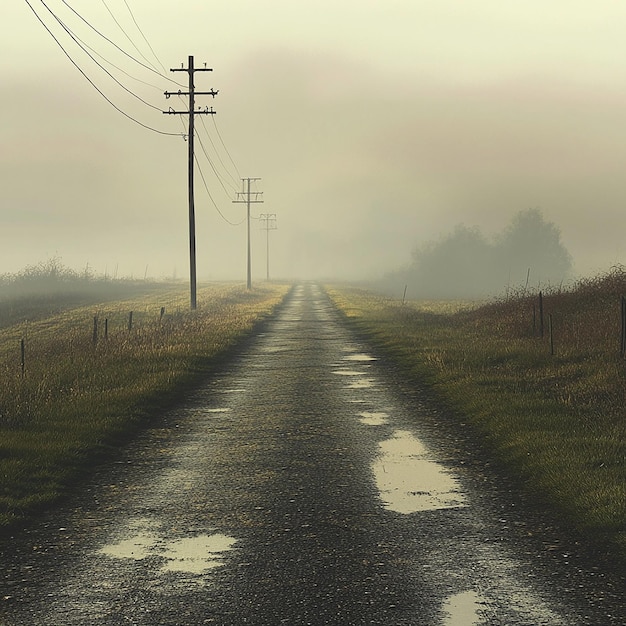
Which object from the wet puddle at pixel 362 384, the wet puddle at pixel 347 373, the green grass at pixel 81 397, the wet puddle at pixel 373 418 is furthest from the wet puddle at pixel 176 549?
the wet puddle at pixel 347 373

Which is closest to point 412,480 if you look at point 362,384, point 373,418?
point 373,418

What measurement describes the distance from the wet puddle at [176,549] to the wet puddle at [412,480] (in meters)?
1.92

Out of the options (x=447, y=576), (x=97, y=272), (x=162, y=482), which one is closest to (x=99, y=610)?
(x=447, y=576)

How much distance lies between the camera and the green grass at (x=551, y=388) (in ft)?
25.9

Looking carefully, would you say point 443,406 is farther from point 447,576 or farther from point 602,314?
point 602,314

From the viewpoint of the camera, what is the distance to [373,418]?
1234cm

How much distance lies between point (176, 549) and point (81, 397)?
7944 mm

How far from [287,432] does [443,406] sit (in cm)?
352

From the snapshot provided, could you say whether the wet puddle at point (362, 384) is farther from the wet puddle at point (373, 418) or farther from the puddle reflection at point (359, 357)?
the puddle reflection at point (359, 357)

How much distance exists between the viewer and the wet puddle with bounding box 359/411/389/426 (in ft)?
39.1

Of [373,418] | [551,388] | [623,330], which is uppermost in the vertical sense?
[623,330]

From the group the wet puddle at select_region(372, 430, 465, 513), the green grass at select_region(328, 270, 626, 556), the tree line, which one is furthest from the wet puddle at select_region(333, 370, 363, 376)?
the tree line

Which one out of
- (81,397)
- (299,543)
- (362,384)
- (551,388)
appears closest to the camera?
(299,543)

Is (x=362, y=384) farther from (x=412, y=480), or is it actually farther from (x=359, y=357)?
(x=412, y=480)
